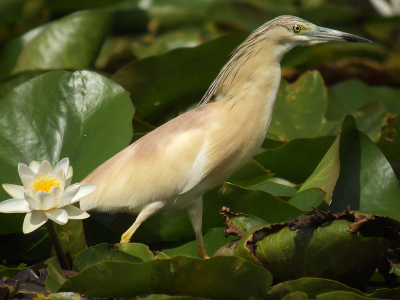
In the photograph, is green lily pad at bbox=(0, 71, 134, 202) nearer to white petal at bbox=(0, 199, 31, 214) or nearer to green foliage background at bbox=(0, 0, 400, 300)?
green foliage background at bbox=(0, 0, 400, 300)

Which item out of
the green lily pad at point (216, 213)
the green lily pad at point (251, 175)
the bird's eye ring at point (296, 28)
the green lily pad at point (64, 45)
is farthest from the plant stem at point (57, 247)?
the green lily pad at point (64, 45)

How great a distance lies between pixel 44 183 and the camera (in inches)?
53.1

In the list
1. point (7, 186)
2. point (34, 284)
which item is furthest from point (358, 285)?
point (7, 186)

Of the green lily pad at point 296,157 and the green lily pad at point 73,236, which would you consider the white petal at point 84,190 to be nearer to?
the green lily pad at point 73,236

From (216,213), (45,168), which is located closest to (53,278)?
(45,168)

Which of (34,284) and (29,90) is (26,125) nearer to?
(29,90)

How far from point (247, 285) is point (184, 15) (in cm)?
280

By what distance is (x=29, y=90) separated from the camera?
1841 mm

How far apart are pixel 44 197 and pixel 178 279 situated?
40cm

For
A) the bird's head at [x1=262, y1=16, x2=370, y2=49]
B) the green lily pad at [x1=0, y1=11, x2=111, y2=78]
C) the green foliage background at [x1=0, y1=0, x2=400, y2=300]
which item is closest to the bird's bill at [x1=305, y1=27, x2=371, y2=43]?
the bird's head at [x1=262, y1=16, x2=370, y2=49]

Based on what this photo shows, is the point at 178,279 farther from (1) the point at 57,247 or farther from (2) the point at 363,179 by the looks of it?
(2) the point at 363,179

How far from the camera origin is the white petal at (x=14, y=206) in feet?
4.24

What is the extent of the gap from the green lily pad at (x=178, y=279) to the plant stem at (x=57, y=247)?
17cm

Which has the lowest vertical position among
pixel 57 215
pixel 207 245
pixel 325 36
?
pixel 207 245
